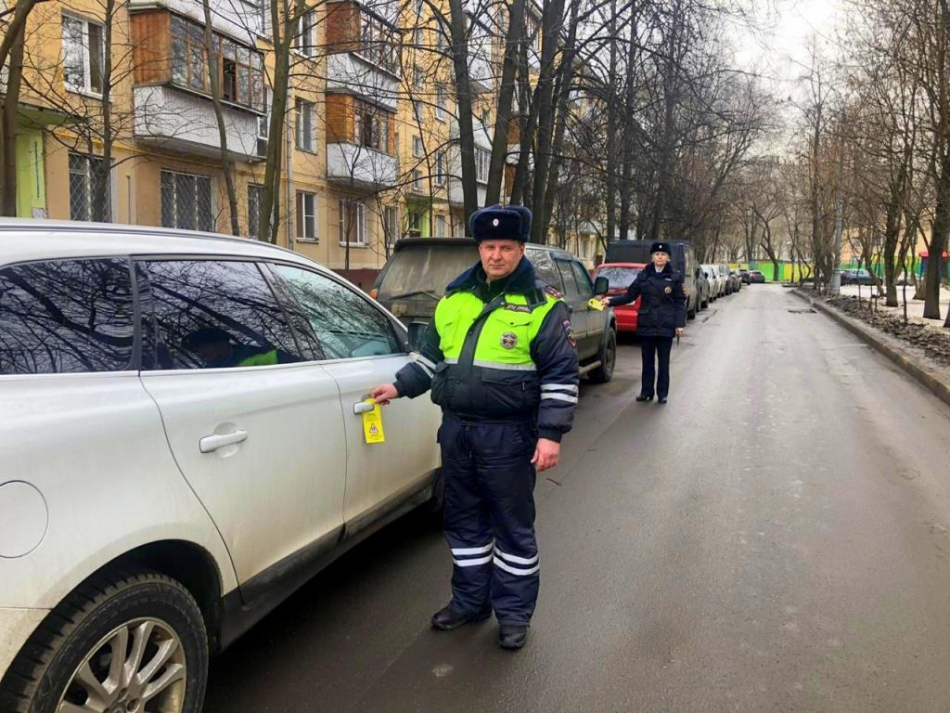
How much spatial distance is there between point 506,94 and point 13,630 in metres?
14.1

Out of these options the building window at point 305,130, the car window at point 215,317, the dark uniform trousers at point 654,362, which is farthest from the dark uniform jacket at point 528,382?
the building window at point 305,130

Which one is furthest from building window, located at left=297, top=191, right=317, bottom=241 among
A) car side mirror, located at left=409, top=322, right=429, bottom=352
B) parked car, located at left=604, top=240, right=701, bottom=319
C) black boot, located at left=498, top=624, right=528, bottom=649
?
black boot, located at left=498, top=624, right=528, bottom=649

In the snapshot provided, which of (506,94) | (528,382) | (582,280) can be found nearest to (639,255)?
(506,94)

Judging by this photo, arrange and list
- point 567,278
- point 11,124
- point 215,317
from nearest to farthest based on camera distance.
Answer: point 215,317
point 11,124
point 567,278

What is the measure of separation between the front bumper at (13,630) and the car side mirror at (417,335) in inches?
77.1

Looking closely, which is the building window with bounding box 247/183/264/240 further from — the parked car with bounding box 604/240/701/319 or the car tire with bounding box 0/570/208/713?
the car tire with bounding box 0/570/208/713

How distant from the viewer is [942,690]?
300 cm

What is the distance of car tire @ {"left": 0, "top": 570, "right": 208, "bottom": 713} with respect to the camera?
1.90 m

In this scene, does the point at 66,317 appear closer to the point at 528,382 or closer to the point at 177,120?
the point at 528,382

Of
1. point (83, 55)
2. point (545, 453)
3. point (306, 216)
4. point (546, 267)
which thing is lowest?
point (545, 453)

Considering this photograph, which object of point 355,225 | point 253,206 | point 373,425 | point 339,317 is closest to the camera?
point 373,425

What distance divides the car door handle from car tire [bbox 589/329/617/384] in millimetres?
8331

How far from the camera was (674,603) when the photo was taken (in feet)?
12.4

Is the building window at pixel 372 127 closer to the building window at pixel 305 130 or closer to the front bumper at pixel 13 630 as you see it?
the building window at pixel 305 130
